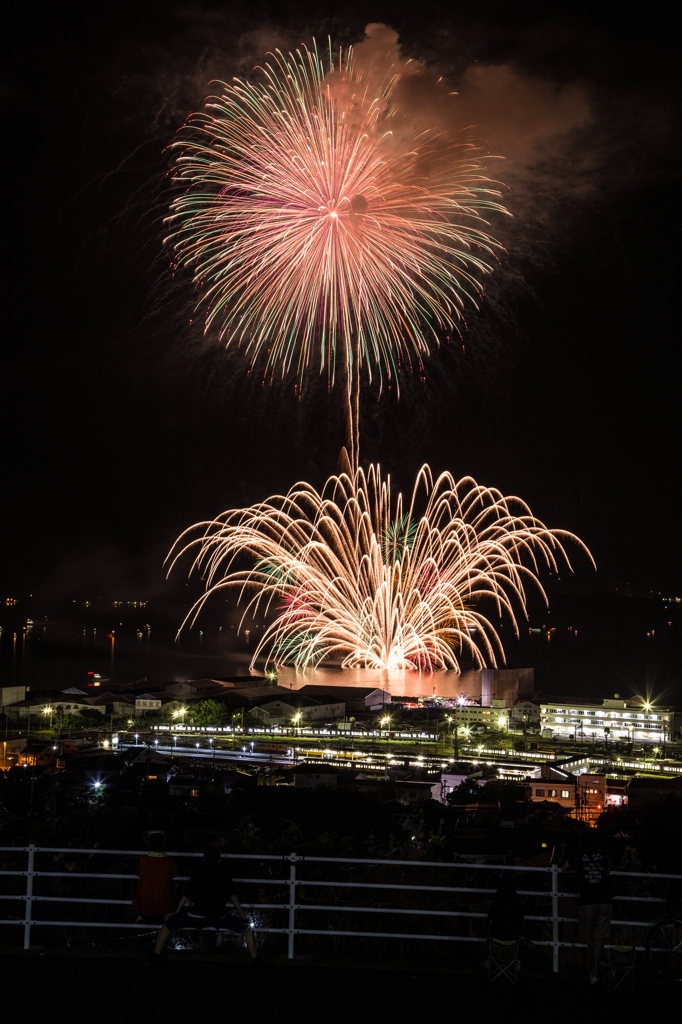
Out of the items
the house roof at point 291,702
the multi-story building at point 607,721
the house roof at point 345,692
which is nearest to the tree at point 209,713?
the house roof at point 291,702

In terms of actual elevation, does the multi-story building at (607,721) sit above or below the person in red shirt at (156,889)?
below

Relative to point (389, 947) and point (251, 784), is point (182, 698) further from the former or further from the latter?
point (389, 947)

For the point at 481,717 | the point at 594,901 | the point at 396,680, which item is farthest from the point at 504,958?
the point at 396,680

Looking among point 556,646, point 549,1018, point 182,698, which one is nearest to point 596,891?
point 549,1018

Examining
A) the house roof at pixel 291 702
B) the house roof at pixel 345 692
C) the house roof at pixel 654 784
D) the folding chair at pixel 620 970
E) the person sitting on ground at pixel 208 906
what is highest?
the person sitting on ground at pixel 208 906

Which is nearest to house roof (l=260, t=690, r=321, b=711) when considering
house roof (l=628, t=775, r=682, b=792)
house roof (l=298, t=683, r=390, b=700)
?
house roof (l=298, t=683, r=390, b=700)

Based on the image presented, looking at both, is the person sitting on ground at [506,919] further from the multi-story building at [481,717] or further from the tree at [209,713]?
the tree at [209,713]

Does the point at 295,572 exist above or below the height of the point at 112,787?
above
